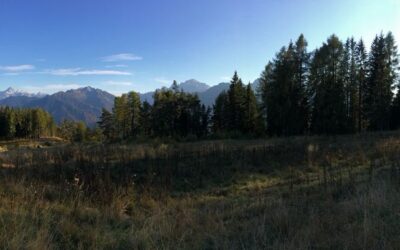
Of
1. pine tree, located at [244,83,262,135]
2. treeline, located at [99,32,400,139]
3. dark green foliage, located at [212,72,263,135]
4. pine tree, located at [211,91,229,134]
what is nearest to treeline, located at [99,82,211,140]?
pine tree, located at [211,91,229,134]

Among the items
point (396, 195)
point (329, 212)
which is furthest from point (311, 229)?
point (396, 195)

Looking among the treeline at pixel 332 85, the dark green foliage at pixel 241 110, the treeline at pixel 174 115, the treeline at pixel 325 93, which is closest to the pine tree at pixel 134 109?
the treeline at pixel 174 115

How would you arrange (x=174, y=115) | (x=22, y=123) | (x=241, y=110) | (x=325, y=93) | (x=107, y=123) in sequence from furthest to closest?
(x=22, y=123), (x=107, y=123), (x=174, y=115), (x=241, y=110), (x=325, y=93)

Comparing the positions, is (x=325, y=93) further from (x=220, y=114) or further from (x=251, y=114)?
(x=220, y=114)

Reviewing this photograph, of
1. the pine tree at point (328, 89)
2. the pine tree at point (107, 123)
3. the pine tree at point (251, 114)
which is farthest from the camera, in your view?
the pine tree at point (107, 123)

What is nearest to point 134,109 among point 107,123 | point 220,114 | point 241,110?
point 107,123

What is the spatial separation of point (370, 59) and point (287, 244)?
52545 millimetres

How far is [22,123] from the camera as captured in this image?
109625 millimetres

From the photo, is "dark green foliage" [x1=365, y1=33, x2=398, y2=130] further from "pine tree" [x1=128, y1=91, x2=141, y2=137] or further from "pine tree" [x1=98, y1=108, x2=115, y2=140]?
"pine tree" [x1=98, y1=108, x2=115, y2=140]

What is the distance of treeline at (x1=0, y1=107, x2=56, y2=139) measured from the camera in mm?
99938

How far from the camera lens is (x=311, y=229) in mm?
4723

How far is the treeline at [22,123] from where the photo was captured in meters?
99.9

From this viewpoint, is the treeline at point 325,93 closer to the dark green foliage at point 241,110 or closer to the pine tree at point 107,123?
the dark green foliage at point 241,110

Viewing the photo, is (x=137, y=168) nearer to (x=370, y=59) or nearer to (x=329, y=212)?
(x=329, y=212)
